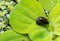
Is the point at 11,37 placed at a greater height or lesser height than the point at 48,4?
lesser

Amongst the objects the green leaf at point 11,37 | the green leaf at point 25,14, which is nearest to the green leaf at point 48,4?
the green leaf at point 25,14

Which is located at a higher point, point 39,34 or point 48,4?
point 48,4

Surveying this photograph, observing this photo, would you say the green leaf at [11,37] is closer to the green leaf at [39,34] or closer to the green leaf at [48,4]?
the green leaf at [39,34]

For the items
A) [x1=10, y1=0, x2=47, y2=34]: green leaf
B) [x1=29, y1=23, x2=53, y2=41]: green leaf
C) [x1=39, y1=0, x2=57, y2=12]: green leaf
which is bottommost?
[x1=29, y1=23, x2=53, y2=41]: green leaf

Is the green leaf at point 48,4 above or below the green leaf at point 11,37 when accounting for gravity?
above

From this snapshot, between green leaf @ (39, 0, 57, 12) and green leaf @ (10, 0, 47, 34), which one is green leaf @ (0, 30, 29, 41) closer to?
green leaf @ (10, 0, 47, 34)

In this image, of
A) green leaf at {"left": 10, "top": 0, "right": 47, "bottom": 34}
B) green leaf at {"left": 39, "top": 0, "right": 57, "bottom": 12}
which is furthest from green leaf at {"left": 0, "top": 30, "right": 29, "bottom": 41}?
green leaf at {"left": 39, "top": 0, "right": 57, "bottom": 12}

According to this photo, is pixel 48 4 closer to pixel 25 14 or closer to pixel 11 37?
pixel 25 14

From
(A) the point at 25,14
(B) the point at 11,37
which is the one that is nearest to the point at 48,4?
(A) the point at 25,14
